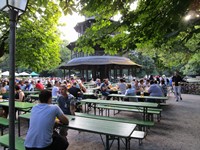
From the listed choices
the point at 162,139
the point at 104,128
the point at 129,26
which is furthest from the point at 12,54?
the point at 162,139

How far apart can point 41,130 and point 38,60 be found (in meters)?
10.8

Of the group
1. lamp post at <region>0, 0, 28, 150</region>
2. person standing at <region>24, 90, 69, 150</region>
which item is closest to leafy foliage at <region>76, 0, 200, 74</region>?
lamp post at <region>0, 0, 28, 150</region>

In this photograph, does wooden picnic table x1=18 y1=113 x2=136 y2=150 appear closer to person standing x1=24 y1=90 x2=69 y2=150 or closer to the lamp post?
person standing x1=24 y1=90 x2=69 y2=150

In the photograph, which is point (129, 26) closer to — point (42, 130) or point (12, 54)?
point (12, 54)

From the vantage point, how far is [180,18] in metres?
2.82

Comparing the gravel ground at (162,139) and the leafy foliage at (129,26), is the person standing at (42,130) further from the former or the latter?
the leafy foliage at (129,26)

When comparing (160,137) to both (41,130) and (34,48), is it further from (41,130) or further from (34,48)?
(34,48)

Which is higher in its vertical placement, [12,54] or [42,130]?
[12,54]

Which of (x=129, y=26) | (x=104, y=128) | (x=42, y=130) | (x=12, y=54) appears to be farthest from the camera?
(x=129, y=26)

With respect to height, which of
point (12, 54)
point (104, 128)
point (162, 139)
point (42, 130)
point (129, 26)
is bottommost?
point (162, 139)

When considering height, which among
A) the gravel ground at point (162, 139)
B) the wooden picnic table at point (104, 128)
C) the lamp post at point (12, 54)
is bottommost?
the gravel ground at point (162, 139)

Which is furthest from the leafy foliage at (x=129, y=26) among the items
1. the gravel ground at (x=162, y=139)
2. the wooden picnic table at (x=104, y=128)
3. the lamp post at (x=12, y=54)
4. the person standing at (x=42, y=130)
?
the gravel ground at (x=162, y=139)

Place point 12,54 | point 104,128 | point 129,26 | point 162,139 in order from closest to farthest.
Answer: point 12,54
point 104,128
point 129,26
point 162,139

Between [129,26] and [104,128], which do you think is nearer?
[104,128]
